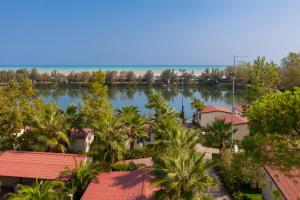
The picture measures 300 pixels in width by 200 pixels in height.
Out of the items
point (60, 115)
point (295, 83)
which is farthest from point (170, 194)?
point (295, 83)

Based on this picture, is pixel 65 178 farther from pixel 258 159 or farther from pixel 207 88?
pixel 207 88

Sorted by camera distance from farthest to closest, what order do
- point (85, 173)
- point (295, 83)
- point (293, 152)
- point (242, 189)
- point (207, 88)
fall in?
1. point (207, 88)
2. point (295, 83)
3. point (242, 189)
4. point (85, 173)
5. point (293, 152)

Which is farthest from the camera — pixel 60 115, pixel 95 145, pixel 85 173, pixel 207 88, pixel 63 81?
pixel 63 81

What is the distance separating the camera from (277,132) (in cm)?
1450

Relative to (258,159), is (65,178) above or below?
below

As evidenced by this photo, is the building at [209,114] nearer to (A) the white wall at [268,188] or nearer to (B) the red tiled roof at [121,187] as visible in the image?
(A) the white wall at [268,188]

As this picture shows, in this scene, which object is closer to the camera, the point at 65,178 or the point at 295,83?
the point at 65,178

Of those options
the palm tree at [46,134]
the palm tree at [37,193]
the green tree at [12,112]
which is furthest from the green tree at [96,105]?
the palm tree at [37,193]

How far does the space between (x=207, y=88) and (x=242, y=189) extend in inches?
3964

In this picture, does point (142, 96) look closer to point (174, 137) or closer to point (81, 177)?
point (174, 137)

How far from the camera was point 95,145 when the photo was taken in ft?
92.7

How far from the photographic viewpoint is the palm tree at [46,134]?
100.0 ft

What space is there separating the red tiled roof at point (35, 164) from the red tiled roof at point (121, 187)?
3086mm

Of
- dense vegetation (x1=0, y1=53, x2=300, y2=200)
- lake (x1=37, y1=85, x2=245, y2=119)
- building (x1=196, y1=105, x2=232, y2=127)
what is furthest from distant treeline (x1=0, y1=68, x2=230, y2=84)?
building (x1=196, y1=105, x2=232, y2=127)
